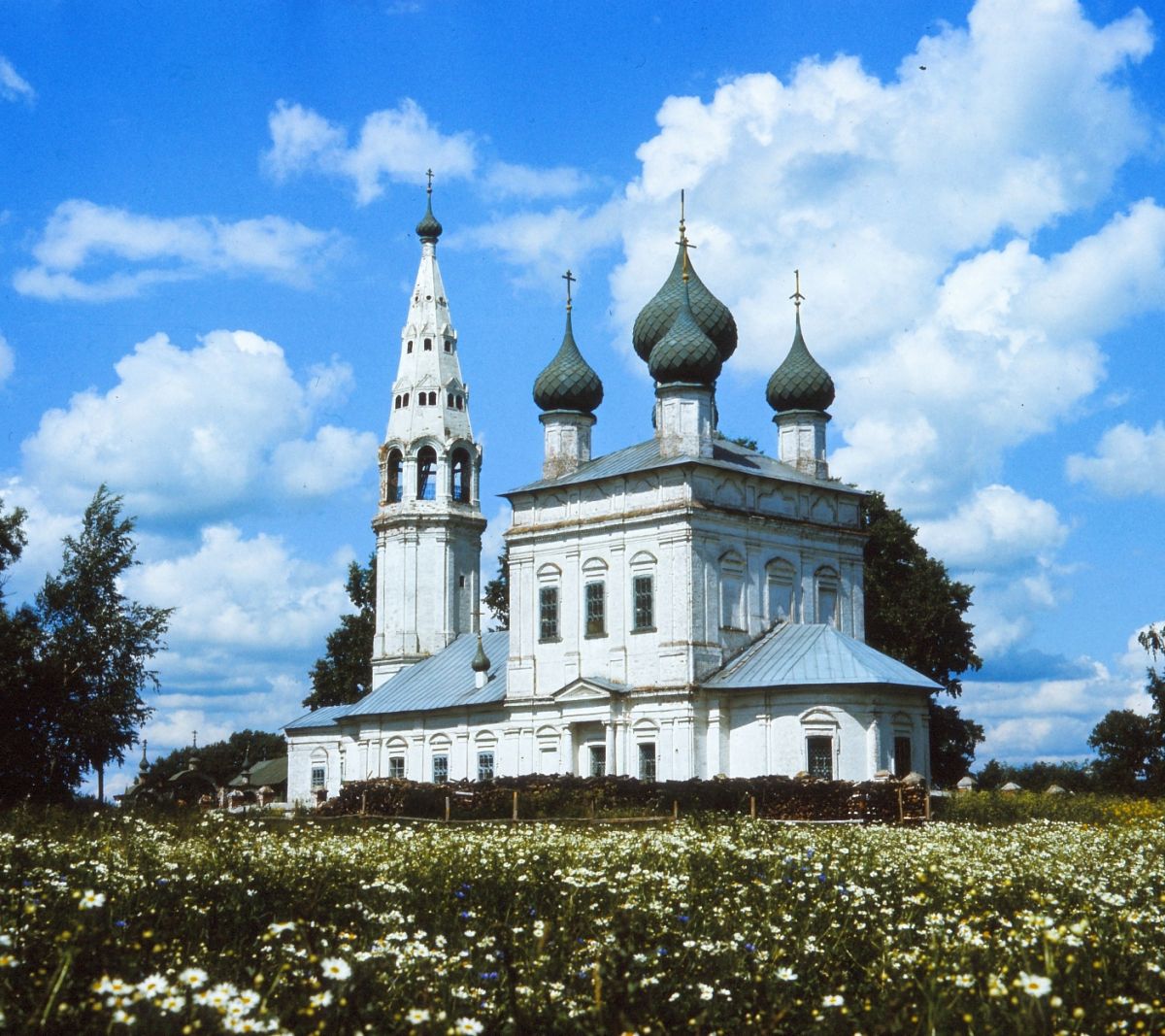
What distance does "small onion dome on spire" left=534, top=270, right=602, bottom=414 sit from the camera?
42938 mm

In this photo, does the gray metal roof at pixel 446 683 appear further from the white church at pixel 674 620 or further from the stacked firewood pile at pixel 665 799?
the stacked firewood pile at pixel 665 799

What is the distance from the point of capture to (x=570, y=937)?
9.89 metres

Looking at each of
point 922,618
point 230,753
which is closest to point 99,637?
point 922,618

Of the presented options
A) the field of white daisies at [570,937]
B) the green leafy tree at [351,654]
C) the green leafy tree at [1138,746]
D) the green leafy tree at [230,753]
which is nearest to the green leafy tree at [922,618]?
the green leafy tree at [1138,746]

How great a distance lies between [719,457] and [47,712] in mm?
17811

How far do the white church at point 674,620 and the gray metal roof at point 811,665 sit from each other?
7cm

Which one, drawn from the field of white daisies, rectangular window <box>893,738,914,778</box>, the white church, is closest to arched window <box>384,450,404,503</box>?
the white church

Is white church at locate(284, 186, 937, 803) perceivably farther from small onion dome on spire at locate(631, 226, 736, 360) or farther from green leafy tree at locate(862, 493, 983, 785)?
green leafy tree at locate(862, 493, 983, 785)

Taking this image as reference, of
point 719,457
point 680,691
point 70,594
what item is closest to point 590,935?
point 680,691

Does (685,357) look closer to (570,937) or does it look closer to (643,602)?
(643,602)

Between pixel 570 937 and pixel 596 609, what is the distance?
2927 cm

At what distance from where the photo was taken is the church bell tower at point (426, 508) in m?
50.7

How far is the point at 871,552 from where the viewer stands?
164 feet

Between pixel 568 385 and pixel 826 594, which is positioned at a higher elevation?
pixel 568 385
